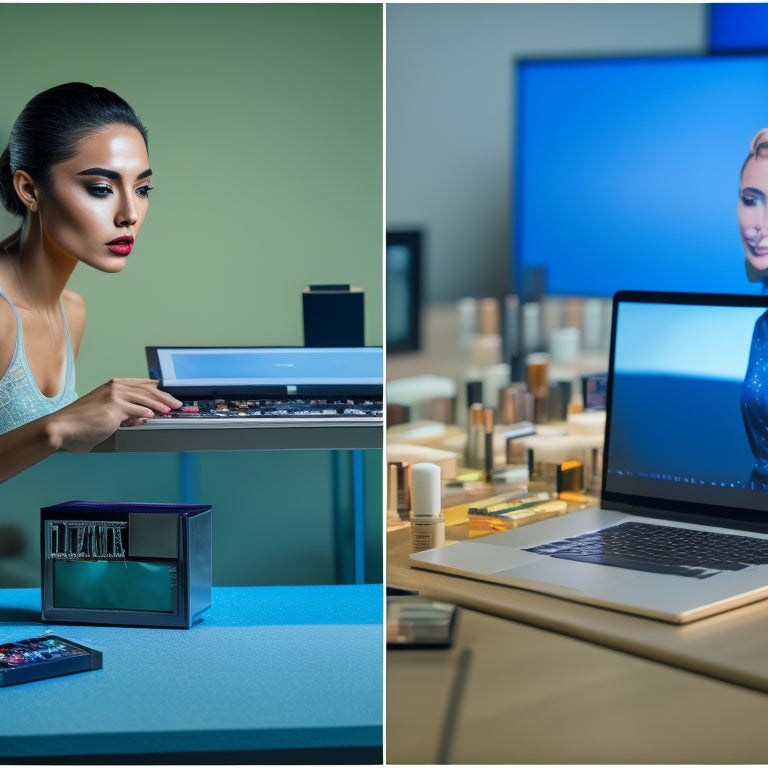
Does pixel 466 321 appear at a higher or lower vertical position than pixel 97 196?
lower

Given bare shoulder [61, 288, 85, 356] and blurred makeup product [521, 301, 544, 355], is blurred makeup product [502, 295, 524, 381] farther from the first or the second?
bare shoulder [61, 288, 85, 356]

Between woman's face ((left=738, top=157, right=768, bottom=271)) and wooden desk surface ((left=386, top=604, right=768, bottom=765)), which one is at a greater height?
woman's face ((left=738, top=157, right=768, bottom=271))

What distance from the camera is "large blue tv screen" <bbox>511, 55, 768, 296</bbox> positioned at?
52.7 inches

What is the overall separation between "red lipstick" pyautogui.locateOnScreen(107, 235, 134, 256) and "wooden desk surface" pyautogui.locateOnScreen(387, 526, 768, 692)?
26.1 inches

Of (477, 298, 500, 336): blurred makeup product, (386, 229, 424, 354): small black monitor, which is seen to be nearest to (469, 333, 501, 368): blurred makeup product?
(477, 298, 500, 336): blurred makeup product

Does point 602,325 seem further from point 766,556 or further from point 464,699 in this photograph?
point 464,699

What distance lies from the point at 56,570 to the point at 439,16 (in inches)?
30.3

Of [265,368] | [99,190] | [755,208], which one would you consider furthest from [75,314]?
[755,208]

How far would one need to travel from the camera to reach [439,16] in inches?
47.6

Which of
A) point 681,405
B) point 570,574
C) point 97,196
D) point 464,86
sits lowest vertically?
point 570,574

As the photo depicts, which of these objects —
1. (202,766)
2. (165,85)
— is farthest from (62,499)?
(202,766)

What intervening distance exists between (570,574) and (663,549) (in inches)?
4.4

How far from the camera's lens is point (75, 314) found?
138 centimetres

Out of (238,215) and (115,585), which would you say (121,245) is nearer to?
(238,215)
